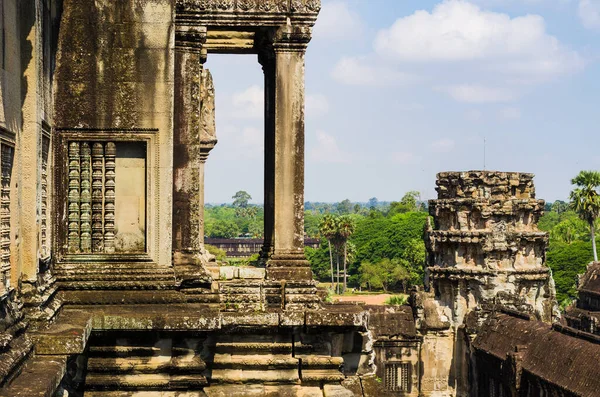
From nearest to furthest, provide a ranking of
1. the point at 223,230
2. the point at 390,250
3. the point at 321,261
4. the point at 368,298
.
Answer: the point at 368,298 → the point at 390,250 → the point at 321,261 → the point at 223,230

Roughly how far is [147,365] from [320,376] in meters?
1.94

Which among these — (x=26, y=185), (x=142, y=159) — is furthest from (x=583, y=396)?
(x=26, y=185)

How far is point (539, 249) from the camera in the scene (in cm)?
4181

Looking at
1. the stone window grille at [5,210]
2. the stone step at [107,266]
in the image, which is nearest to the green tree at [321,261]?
the stone step at [107,266]

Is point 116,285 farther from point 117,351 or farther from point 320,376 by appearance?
point 320,376

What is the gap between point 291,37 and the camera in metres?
12.2

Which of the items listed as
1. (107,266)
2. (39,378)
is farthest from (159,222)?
(39,378)

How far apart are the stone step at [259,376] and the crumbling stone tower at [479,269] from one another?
29275 mm

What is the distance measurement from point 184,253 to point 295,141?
1.79 m

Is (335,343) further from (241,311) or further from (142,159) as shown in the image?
(142,159)

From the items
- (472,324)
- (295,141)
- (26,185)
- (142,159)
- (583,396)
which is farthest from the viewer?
(472,324)

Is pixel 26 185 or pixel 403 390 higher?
pixel 26 185

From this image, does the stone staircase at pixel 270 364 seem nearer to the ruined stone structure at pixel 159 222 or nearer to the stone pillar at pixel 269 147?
the ruined stone structure at pixel 159 222

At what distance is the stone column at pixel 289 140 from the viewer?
12.2m
